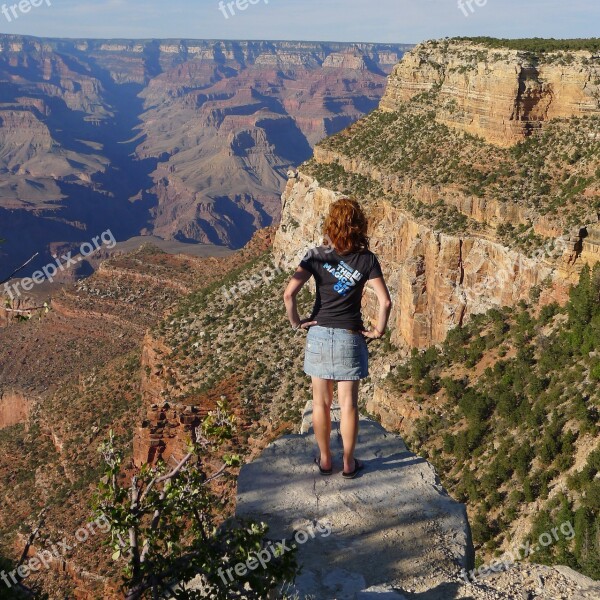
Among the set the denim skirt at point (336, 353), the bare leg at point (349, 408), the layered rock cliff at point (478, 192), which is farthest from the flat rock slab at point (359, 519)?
the layered rock cliff at point (478, 192)

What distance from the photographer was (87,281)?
2657 inches

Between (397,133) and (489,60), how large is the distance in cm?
709

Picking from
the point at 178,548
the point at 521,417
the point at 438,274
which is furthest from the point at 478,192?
the point at 178,548

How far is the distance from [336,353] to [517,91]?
26.1 metres

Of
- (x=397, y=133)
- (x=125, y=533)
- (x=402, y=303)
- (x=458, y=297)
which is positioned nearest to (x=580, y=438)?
(x=458, y=297)

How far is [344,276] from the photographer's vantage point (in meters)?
9.64

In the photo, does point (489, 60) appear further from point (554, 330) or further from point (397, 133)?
point (554, 330)

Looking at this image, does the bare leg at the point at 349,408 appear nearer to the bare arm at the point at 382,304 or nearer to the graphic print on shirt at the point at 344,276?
the bare arm at the point at 382,304

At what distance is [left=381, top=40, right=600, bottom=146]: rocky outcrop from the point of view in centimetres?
3184

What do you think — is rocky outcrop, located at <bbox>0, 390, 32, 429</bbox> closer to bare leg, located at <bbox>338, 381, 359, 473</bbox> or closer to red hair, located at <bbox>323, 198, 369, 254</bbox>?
bare leg, located at <bbox>338, 381, 359, 473</bbox>

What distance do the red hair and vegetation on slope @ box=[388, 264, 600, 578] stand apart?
9.49 metres

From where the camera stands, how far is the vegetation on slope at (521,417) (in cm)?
1834

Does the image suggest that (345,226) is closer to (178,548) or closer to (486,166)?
(178,548)

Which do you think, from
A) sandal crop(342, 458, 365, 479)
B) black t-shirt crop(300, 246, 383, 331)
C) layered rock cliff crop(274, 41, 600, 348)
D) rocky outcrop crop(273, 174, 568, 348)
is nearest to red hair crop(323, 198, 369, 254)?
black t-shirt crop(300, 246, 383, 331)
